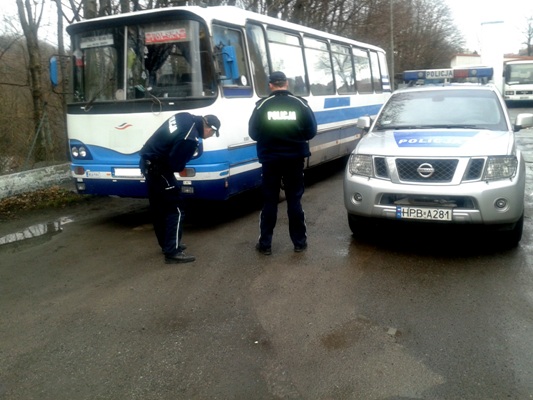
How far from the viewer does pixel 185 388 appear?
3.32 meters

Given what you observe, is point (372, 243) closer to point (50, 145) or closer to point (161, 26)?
point (161, 26)

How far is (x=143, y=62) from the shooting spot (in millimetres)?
6973

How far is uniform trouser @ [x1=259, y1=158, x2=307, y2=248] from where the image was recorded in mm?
5922

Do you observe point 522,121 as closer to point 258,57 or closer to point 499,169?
point 499,169

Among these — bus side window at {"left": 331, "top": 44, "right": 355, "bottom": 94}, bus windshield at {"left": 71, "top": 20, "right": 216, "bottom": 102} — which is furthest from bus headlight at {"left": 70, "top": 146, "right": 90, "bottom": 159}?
bus side window at {"left": 331, "top": 44, "right": 355, "bottom": 94}

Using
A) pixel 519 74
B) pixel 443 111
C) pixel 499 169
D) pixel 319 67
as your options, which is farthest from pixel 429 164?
pixel 519 74

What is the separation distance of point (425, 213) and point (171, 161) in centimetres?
262

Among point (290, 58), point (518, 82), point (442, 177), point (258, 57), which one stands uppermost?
point (518, 82)

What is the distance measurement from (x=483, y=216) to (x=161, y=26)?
14.4ft

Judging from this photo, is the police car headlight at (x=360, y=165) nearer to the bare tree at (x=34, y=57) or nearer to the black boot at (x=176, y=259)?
the black boot at (x=176, y=259)

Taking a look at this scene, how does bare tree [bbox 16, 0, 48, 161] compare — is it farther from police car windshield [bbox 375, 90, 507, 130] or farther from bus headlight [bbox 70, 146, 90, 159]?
police car windshield [bbox 375, 90, 507, 130]

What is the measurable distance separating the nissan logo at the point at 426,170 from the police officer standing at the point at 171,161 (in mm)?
2131

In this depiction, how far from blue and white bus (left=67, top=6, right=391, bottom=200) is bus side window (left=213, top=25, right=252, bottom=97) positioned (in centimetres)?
1

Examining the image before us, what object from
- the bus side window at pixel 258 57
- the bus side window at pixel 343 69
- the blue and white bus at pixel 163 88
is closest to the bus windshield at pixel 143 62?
the blue and white bus at pixel 163 88
